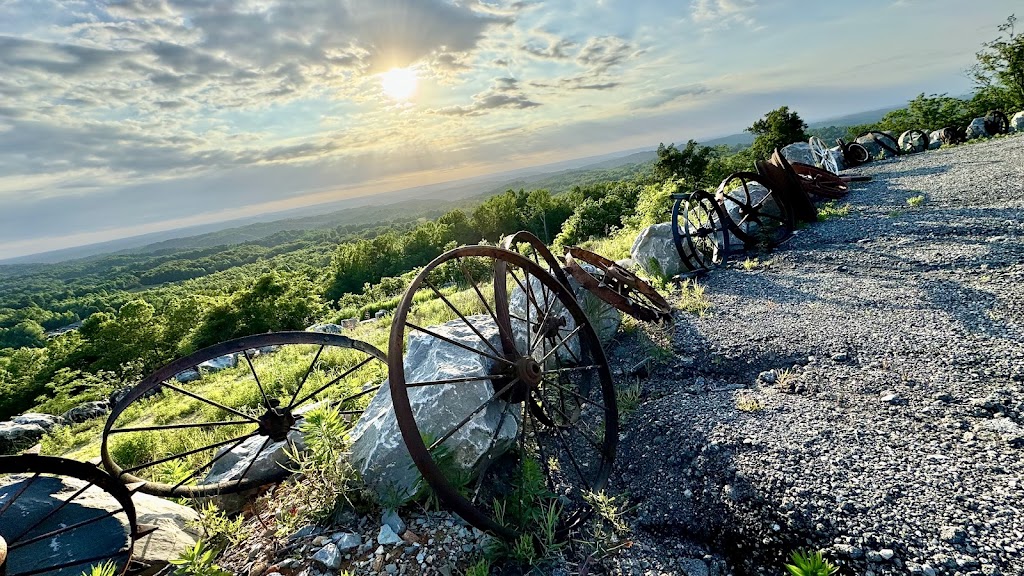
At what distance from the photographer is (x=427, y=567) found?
330cm

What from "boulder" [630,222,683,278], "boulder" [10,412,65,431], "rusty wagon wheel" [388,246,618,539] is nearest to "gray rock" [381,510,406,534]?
"rusty wagon wheel" [388,246,618,539]

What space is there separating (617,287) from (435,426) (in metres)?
4.35

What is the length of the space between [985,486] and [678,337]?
147 inches

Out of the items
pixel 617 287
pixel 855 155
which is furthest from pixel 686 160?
pixel 617 287

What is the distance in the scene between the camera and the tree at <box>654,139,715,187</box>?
146 ft

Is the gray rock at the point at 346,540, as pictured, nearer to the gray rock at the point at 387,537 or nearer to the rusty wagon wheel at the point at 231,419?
the gray rock at the point at 387,537

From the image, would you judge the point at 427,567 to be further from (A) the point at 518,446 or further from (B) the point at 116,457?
(B) the point at 116,457

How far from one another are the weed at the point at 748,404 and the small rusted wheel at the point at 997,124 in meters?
31.8

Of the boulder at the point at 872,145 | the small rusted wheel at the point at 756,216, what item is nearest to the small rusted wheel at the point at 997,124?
the boulder at the point at 872,145

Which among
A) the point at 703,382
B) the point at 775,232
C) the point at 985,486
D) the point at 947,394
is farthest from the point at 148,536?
the point at 775,232

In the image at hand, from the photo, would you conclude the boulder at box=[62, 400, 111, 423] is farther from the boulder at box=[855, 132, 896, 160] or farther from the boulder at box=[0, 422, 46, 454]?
the boulder at box=[855, 132, 896, 160]

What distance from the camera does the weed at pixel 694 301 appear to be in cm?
762

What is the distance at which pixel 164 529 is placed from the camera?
3.70m

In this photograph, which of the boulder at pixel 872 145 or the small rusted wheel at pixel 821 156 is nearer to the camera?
the small rusted wheel at pixel 821 156
